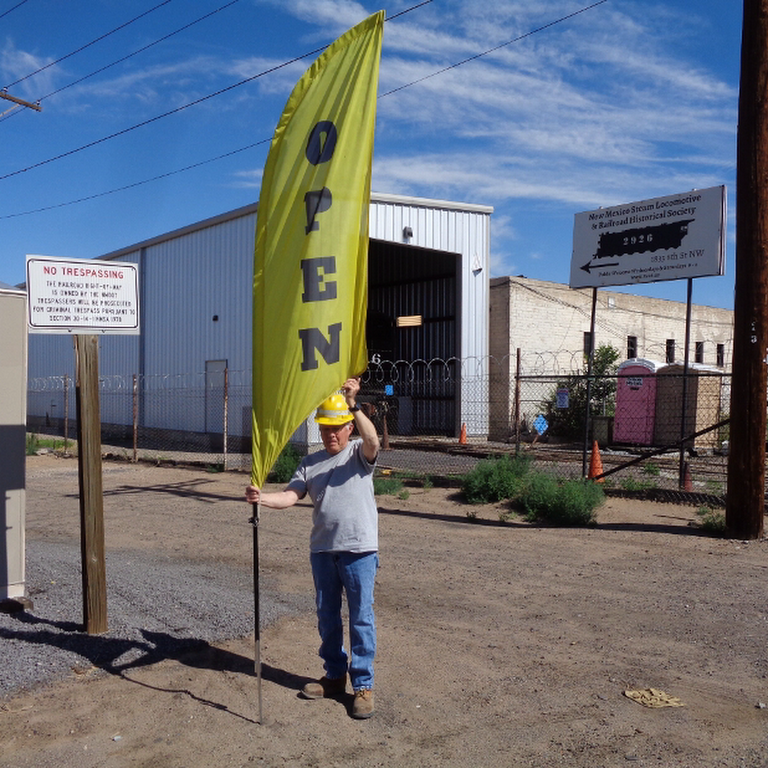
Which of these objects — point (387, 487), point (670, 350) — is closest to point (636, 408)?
point (387, 487)

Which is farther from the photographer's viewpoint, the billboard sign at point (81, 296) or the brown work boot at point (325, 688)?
the billboard sign at point (81, 296)

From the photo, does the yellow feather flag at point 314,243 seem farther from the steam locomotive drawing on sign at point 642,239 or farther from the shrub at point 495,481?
the steam locomotive drawing on sign at point 642,239

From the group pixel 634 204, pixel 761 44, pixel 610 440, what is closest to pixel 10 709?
pixel 761 44

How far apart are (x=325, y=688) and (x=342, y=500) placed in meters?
1.19

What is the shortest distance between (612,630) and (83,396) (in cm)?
437

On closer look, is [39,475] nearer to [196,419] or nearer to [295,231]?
[196,419]

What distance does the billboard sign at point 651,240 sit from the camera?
48.5 feet

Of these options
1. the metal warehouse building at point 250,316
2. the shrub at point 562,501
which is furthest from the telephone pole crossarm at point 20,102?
the shrub at point 562,501

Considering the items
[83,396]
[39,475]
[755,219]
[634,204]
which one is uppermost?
[634,204]

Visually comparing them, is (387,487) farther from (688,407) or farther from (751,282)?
(688,407)

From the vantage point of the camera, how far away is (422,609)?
7.10 meters

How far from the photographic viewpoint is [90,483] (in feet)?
20.1

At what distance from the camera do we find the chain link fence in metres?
19.0

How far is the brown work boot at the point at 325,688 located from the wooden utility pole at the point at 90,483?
6.08 ft
